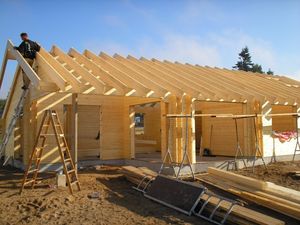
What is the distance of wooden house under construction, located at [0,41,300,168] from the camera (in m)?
8.91

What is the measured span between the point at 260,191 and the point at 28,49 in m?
6.96

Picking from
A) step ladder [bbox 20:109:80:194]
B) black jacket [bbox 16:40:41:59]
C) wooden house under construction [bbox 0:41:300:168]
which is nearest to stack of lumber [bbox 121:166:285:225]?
step ladder [bbox 20:109:80:194]

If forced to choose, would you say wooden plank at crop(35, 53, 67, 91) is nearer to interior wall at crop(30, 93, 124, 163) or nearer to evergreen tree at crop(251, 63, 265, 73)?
interior wall at crop(30, 93, 124, 163)

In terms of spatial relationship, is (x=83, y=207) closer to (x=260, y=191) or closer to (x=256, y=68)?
(x=260, y=191)

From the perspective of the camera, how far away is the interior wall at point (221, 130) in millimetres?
13008

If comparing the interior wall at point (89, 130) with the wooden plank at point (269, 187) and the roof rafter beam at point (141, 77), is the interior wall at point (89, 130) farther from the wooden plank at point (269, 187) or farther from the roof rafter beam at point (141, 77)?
the wooden plank at point (269, 187)

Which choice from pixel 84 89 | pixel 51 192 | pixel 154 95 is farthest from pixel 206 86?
pixel 51 192

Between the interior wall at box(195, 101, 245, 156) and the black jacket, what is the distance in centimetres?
717

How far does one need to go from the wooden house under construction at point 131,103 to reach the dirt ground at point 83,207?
1.38 metres

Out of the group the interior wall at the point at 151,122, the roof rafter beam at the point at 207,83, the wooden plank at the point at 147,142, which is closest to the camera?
the roof rafter beam at the point at 207,83

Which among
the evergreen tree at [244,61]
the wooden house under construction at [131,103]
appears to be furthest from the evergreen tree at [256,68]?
the wooden house under construction at [131,103]

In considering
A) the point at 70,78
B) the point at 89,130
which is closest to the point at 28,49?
the point at 70,78

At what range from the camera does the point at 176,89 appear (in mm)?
10023

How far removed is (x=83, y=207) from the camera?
654 centimetres
